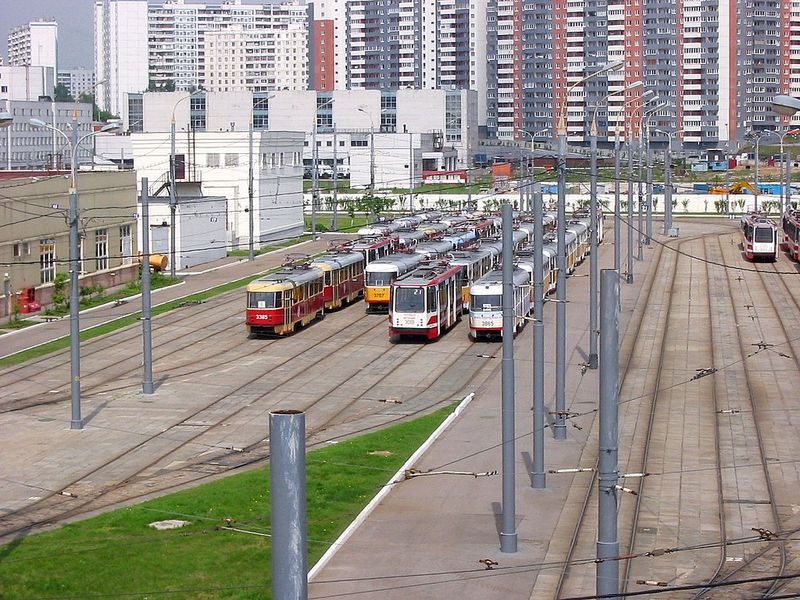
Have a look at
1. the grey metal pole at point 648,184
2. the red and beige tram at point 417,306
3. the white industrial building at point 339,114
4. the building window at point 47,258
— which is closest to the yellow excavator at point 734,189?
the white industrial building at point 339,114

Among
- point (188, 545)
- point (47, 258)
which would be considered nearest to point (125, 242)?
point (47, 258)

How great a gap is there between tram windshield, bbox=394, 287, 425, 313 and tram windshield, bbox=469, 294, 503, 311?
1467 mm

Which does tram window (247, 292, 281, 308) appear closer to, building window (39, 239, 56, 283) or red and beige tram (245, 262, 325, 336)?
red and beige tram (245, 262, 325, 336)

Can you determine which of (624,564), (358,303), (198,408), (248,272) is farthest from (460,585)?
(248,272)

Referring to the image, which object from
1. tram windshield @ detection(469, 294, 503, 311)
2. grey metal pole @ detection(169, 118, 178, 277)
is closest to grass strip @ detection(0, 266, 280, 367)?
grey metal pole @ detection(169, 118, 178, 277)

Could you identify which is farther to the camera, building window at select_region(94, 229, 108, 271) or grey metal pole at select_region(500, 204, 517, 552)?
building window at select_region(94, 229, 108, 271)

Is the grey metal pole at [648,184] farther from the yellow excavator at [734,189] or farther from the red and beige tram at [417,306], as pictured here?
the yellow excavator at [734,189]

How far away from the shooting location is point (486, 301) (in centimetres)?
4047

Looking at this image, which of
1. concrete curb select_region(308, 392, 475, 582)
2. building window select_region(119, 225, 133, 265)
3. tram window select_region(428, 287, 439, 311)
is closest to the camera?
concrete curb select_region(308, 392, 475, 582)

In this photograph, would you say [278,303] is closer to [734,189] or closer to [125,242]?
[125,242]

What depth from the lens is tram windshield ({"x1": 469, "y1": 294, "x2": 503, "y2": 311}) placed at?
40.4 metres

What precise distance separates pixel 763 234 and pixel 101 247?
2797 cm

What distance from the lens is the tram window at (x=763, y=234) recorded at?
6072cm

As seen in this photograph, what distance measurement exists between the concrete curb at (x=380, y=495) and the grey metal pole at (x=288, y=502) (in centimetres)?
1022
